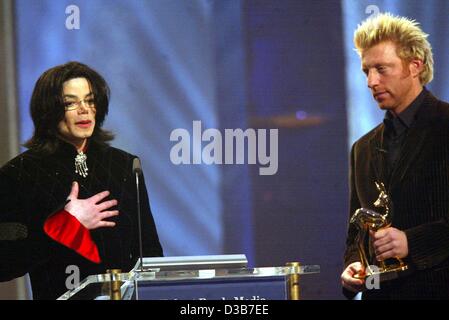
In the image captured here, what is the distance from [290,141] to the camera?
3.64 meters

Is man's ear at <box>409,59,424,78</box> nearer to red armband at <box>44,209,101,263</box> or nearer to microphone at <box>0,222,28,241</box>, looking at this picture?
red armband at <box>44,209,101,263</box>

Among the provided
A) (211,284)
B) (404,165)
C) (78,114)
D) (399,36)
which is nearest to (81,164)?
(78,114)

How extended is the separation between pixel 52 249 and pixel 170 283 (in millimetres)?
1226

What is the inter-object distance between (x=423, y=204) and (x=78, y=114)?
5.49ft

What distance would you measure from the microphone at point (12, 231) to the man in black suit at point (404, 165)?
1.55 metres

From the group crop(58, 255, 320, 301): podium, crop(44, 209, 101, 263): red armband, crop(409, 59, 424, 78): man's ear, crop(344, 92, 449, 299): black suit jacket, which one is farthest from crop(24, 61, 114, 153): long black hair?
crop(409, 59, 424, 78): man's ear

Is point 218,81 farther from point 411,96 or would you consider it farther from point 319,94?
point 411,96

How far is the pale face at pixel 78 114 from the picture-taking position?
3.49 meters

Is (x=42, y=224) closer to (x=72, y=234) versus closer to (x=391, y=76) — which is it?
(x=72, y=234)

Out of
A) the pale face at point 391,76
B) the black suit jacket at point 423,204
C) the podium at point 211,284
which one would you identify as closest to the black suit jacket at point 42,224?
the podium at point 211,284

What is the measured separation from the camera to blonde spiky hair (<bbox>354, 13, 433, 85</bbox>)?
3.52 metres

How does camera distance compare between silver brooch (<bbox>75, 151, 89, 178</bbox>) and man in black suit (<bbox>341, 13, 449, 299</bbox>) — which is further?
silver brooch (<bbox>75, 151, 89, 178</bbox>)

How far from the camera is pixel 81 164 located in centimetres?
353

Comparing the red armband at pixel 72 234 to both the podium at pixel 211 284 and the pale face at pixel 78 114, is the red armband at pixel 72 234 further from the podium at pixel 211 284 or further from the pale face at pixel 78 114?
the podium at pixel 211 284
